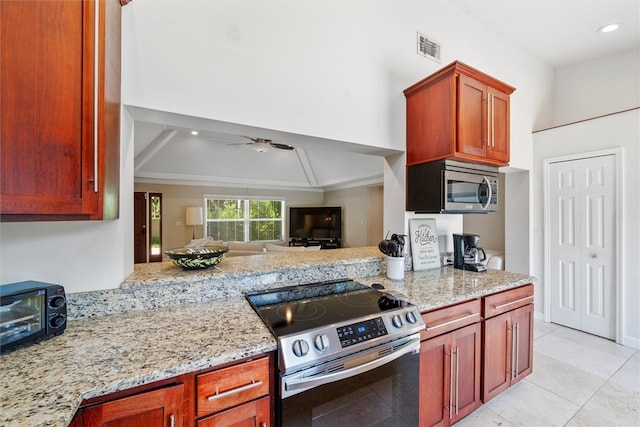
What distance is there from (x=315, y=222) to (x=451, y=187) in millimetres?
6305

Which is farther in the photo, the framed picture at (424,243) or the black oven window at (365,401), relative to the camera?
the framed picture at (424,243)

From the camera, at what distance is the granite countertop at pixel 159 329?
0.79 metres

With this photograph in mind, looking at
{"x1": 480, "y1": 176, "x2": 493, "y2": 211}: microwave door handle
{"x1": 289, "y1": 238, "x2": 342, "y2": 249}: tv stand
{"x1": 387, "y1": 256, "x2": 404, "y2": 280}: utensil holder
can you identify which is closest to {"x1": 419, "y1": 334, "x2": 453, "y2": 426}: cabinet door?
{"x1": 387, "y1": 256, "x2": 404, "y2": 280}: utensil holder

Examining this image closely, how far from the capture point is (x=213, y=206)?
7.66 m

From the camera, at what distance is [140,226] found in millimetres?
6742

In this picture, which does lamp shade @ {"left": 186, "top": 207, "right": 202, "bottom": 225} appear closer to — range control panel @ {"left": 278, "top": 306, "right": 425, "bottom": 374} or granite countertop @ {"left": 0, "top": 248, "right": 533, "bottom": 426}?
granite countertop @ {"left": 0, "top": 248, "right": 533, "bottom": 426}

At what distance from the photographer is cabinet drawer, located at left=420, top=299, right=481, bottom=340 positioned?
1494mm

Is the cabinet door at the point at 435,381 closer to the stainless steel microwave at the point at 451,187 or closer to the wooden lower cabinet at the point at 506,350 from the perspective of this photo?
the wooden lower cabinet at the point at 506,350

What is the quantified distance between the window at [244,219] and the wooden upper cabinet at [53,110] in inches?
Result: 274

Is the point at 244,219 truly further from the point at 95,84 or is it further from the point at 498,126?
the point at 95,84

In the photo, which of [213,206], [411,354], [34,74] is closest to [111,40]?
[34,74]

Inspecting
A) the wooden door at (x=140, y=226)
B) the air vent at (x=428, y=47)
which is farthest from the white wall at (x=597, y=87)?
the wooden door at (x=140, y=226)

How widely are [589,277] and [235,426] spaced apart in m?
3.83

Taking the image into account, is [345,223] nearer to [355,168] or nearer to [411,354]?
[355,168]
